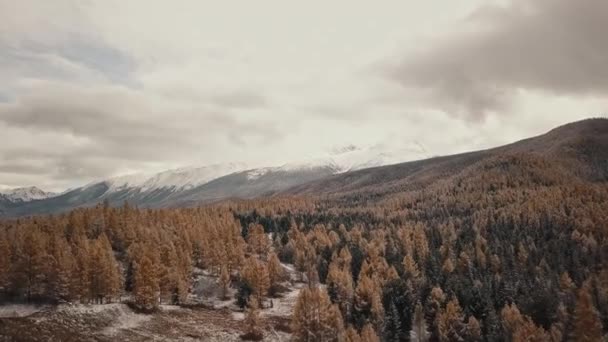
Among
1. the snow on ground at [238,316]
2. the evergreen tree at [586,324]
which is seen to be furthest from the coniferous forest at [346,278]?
the snow on ground at [238,316]

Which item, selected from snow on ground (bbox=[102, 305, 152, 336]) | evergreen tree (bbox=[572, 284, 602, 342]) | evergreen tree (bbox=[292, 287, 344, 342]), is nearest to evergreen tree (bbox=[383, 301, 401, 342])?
evergreen tree (bbox=[292, 287, 344, 342])

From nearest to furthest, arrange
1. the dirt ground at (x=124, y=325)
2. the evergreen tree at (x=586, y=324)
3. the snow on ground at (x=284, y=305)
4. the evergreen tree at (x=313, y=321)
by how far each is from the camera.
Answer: the dirt ground at (x=124, y=325) < the evergreen tree at (x=586, y=324) < the evergreen tree at (x=313, y=321) < the snow on ground at (x=284, y=305)

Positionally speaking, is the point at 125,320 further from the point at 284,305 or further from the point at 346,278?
the point at 346,278

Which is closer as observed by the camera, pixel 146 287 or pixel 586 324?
pixel 586 324

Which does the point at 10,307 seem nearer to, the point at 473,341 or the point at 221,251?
the point at 221,251

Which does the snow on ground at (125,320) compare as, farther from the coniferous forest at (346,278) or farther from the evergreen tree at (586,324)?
the evergreen tree at (586,324)

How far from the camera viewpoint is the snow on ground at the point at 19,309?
102188 millimetres

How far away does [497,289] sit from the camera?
142m

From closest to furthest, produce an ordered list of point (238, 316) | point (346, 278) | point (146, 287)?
point (146, 287), point (238, 316), point (346, 278)

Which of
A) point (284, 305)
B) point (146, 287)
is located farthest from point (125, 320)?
Result: point (284, 305)

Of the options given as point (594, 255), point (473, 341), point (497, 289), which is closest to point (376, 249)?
point (497, 289)

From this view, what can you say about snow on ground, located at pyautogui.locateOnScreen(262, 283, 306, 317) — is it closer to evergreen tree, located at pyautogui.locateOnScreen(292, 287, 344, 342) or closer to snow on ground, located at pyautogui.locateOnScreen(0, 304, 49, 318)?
evergreen tree, located at pyautogui.locateOnScreen(292, 287, 344, 342)

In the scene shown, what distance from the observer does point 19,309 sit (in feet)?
346

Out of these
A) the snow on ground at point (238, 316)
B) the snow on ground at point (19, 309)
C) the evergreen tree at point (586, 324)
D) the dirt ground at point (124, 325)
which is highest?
the snow on ground at point (19, 309)
